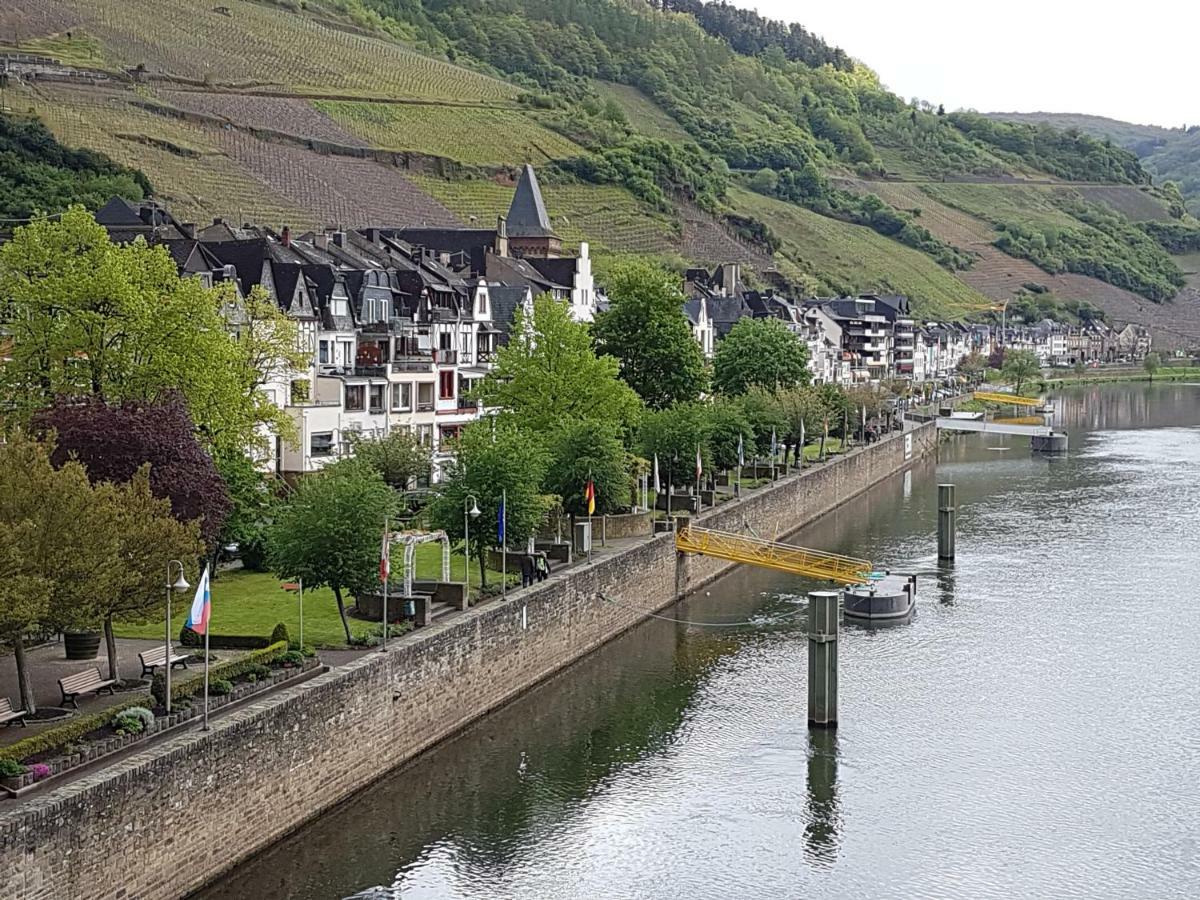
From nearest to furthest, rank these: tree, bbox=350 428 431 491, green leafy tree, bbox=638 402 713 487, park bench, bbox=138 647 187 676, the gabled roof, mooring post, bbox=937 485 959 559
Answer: park bench, bbox=138 647 187 676, tree, bbox=350 428 431 491, green leafy tree, bbox=638 402 713 487, mooring post, bbox=937 485 959 559, the gabled roof

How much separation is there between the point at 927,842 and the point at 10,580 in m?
18.3

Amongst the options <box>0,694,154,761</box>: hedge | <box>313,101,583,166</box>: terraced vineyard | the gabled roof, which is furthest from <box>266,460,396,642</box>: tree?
<box>313,101,583,166</box>: terraced vineyard

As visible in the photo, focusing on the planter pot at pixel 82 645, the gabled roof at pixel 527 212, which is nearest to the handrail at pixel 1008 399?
the gabled roof at pixel 527 212

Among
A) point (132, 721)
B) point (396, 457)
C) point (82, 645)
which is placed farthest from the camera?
point (396, 457)

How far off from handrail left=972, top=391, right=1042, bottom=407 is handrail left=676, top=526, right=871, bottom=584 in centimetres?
10047

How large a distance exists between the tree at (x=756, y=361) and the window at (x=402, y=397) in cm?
3293

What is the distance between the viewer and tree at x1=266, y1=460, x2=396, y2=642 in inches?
1501

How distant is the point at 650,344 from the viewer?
267 feet

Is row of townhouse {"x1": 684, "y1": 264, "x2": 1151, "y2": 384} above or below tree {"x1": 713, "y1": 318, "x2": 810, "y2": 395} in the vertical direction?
above

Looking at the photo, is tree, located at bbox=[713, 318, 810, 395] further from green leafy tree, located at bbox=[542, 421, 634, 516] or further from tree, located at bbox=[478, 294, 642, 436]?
green leafy tree, located at bbox=[542, 421, 634, 516]

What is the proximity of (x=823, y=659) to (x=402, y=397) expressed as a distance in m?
30.9

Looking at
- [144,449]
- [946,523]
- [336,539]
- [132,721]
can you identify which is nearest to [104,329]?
[144,449]

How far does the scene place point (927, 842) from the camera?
110ft

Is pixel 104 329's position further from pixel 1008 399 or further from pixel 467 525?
pixel 1008 399
